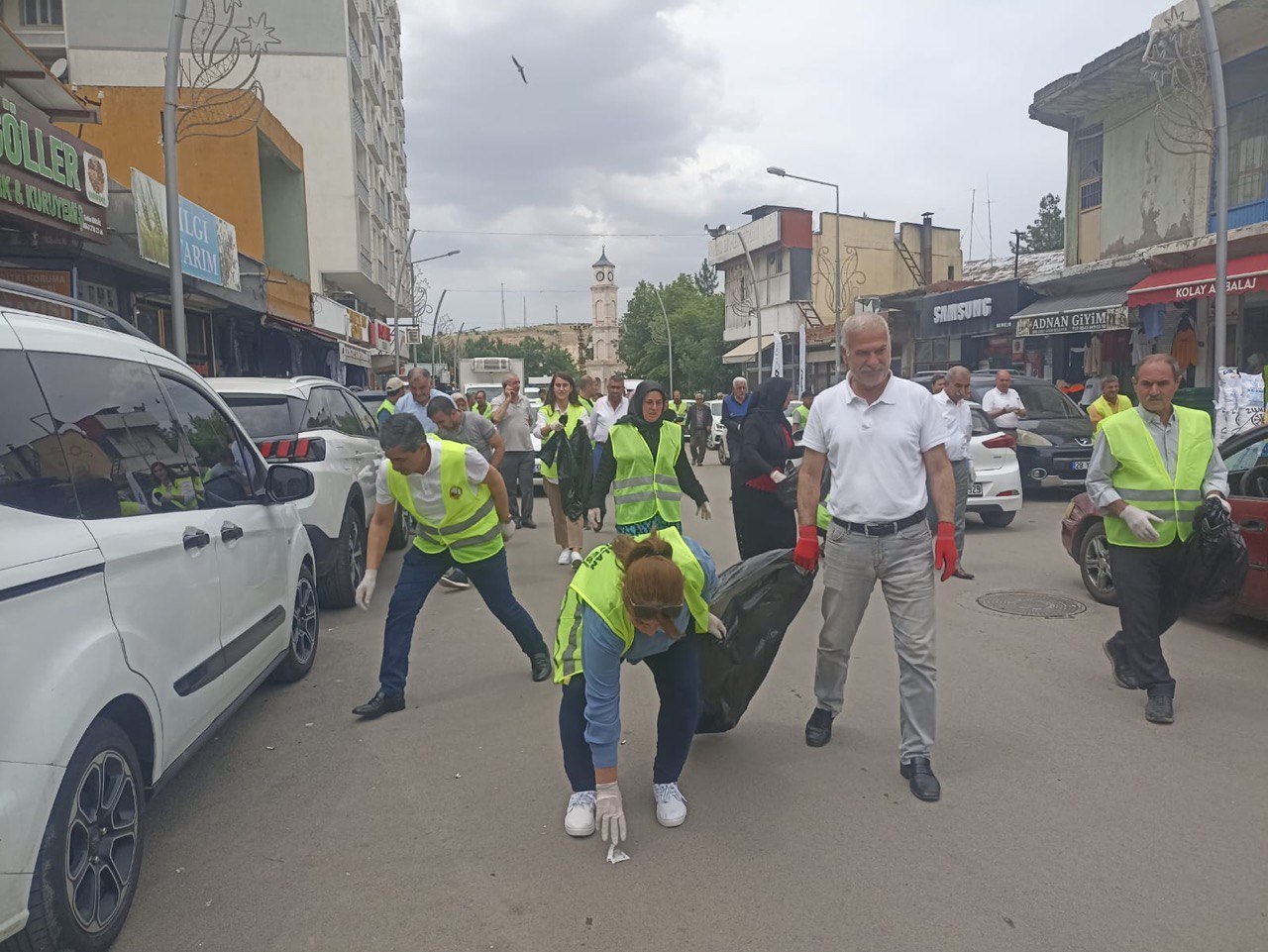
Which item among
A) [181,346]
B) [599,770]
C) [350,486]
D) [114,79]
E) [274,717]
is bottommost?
[274,717]


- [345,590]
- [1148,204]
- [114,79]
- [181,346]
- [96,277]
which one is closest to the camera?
[345,590]

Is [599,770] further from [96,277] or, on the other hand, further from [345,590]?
[96,277]

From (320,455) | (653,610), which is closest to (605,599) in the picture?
(653,610)

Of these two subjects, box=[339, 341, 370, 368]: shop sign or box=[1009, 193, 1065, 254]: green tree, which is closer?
box=[339, 341, 370, 368]: shop sign

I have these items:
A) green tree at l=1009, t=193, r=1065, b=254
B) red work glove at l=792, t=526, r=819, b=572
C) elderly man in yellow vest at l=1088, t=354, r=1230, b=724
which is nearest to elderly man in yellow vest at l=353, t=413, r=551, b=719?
red work glove at l=792, t=526, r=819, b=572

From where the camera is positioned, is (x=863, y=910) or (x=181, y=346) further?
(x=181, y=346)

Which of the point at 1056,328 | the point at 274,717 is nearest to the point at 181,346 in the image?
the point at 274,717

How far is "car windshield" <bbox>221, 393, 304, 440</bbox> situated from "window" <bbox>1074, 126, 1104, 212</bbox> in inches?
762

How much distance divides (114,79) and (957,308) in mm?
28229

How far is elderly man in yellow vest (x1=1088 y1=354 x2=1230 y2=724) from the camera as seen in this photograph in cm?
467

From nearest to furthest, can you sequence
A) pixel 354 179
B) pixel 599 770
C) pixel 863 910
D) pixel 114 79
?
pixel 863 910 → pixel 599 770 → pixel 114 79 → pixel 354 179

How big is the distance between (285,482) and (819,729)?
2.95 m

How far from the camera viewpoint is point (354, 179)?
3353 centimetres

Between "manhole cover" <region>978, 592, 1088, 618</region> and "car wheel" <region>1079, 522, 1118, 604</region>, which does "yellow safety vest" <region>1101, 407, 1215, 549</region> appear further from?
"car wheel" <region>1079, 522, 1118, 604</region>
